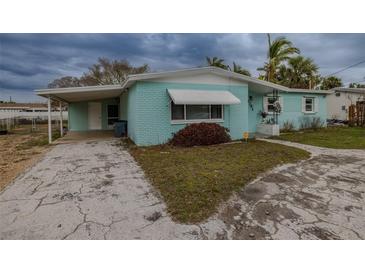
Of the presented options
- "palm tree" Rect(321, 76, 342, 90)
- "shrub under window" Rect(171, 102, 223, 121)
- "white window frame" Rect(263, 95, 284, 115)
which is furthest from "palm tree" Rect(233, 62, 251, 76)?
"palm tree" Rect(321, 76, 342, 90)

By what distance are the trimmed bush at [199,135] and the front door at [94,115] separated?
31.7 feet

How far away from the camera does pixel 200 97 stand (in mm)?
9398

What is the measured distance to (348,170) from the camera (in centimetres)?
551

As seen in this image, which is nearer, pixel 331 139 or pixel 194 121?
pixel 194 121

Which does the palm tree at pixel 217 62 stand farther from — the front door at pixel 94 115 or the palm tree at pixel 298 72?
the front door at pixel 94 115

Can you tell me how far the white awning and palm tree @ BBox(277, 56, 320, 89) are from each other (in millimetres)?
17864

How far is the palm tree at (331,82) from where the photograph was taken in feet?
101

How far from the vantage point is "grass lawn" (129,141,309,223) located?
137 inches

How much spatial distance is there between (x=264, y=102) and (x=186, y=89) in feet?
23.0

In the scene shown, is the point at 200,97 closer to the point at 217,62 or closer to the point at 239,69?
the point at 239,69

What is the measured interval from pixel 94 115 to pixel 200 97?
1072cm

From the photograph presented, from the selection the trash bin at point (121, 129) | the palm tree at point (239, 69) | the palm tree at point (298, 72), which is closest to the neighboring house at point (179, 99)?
the trash bin at point (121, 129)

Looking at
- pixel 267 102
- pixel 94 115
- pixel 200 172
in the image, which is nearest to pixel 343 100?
pixel 267 102
